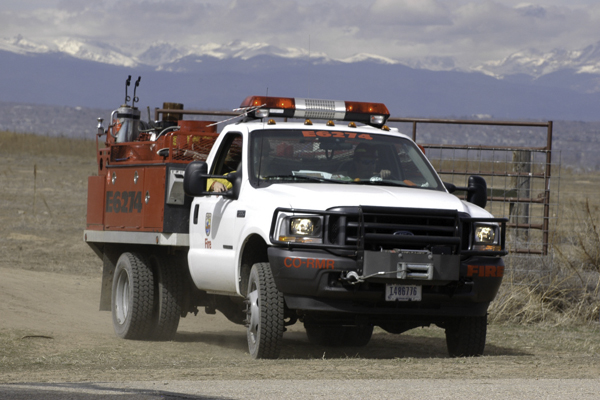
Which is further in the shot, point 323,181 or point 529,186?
point 529,186

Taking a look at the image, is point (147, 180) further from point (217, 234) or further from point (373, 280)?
point (373, 280)

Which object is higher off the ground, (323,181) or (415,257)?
(323,181)

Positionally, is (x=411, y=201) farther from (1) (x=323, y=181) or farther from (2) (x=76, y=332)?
(2) (x=76, y=332)

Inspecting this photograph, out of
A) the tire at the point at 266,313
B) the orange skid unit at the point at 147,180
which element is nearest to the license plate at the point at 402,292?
the tire at the point at 266,313

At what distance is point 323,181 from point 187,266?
2.52m

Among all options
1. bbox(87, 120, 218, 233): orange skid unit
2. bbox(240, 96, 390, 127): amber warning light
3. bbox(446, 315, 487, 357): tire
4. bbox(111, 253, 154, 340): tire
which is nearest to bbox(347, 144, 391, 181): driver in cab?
bbox(240, 96, 390, 127): amber warning light

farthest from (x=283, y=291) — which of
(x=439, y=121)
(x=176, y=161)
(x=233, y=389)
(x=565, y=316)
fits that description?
(x=439, y=121)

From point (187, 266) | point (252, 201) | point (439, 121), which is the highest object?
point (439, 121)

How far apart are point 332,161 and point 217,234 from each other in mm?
1277

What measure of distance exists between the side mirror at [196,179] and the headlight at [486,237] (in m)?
2.44

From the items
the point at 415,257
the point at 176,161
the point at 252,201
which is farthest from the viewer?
the point at 176,161

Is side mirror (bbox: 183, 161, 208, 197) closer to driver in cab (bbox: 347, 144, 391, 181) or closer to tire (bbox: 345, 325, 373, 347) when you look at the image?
driver in cab (bbox: 347, 144, 391, 181)

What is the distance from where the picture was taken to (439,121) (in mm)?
13969

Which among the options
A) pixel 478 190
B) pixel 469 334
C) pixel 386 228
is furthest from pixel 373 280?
pixel 478 190
